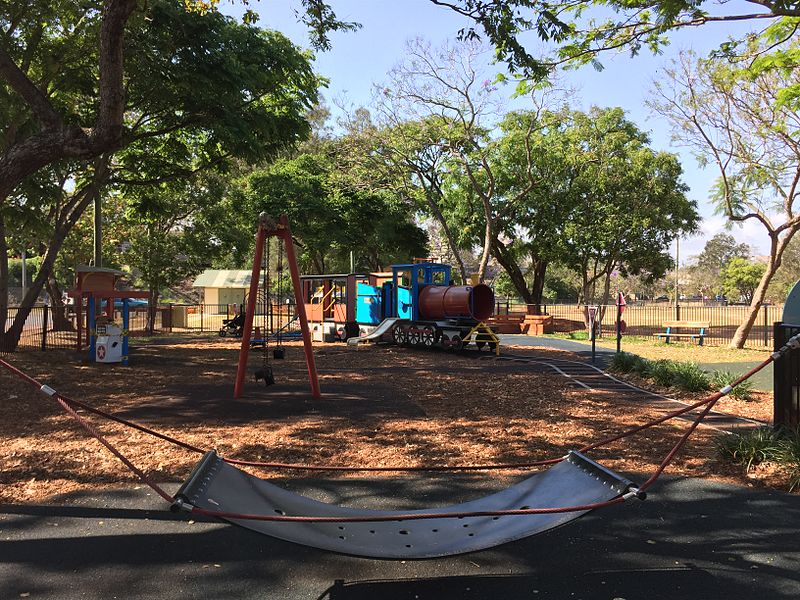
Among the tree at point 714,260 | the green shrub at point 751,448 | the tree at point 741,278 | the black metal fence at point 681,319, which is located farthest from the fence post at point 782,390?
the tree at point 714,260

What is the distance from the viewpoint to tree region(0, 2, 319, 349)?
38.8 ft

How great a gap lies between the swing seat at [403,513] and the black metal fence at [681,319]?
72.8 feet

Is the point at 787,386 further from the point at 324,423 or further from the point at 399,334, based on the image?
the point at 399,334

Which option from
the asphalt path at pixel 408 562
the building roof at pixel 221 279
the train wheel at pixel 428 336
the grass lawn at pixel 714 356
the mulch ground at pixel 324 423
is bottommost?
the asphalt path at pixel 408 562

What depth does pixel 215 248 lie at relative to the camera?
27.9 meters

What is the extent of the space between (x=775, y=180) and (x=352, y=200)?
19.2 m

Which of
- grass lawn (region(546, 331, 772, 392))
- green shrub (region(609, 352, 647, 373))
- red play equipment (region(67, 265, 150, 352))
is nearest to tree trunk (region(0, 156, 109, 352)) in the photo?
red play equipment (region(67, 265, 150, 352))

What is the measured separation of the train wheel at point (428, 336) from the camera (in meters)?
18.4

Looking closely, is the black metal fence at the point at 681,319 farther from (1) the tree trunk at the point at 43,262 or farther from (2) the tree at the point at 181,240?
(1) the tree trunk at the point at 43,262

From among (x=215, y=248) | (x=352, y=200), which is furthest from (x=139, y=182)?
(x=352, y=200)

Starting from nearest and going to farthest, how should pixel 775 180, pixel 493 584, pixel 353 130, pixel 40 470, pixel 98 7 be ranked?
pixel 493 584
pixel 40 470
pixel 98 7
pixel 775 180
pixel 353 130

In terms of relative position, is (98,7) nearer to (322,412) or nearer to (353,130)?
(322,412)

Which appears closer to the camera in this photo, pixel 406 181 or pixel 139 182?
pixel 139 182

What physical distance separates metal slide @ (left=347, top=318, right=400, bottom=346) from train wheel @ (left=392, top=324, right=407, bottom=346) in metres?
0.21
